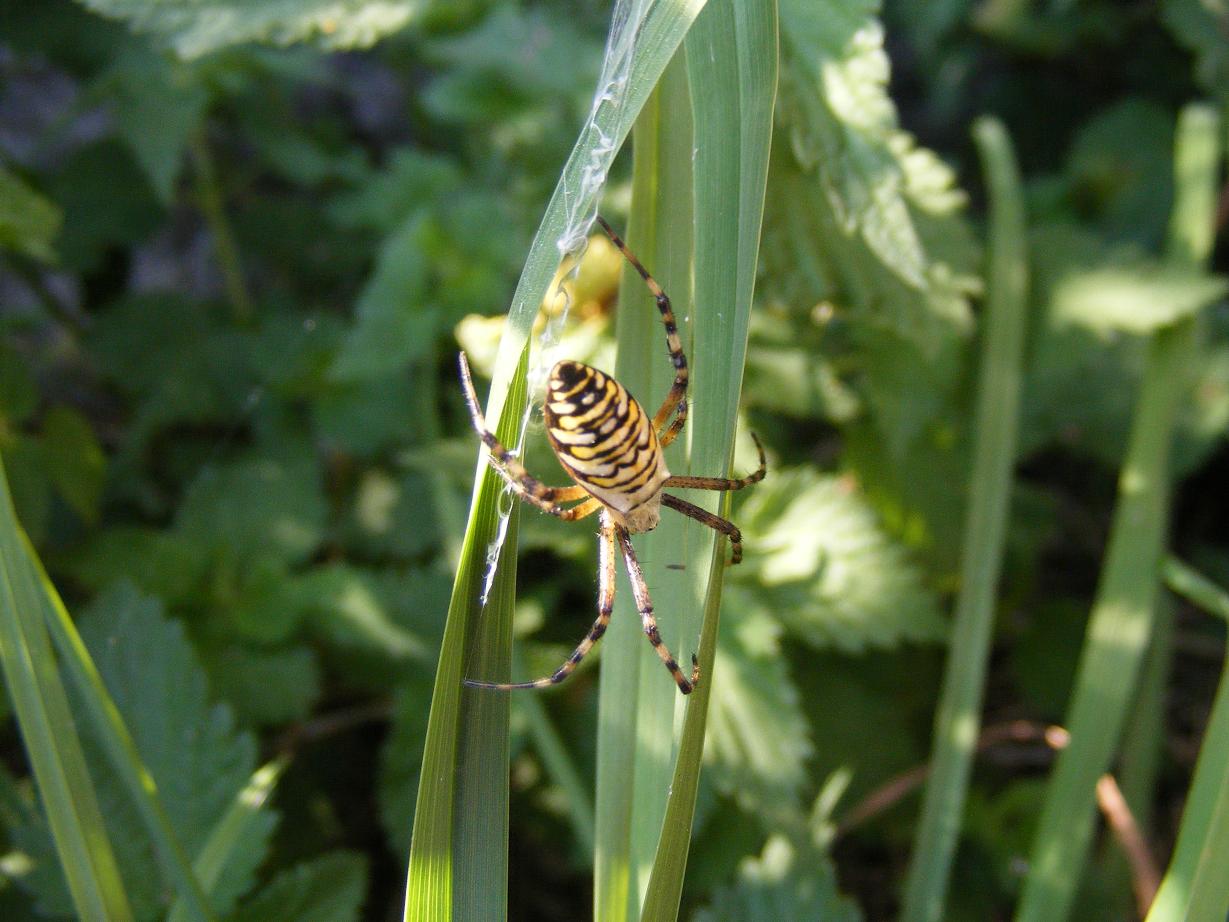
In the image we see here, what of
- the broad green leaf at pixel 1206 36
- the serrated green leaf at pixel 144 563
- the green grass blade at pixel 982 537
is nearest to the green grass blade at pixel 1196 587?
the green grass blade at pixel 982 537

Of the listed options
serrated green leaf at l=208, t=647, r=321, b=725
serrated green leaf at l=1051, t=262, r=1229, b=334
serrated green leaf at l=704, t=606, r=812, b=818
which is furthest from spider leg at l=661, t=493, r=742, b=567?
serrated green leaf at l=1051, t=262, r=1229, b=334

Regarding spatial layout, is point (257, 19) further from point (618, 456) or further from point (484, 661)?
point (484, 661)

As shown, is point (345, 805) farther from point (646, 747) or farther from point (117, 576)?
point (646, 747)

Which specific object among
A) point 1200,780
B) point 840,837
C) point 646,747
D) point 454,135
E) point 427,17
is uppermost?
point 427,17

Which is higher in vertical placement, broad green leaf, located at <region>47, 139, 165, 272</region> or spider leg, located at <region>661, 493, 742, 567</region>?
broad green leaf, located at <region>47, 139, 165, 272</region>

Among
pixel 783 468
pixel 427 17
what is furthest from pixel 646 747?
pixel 427 17

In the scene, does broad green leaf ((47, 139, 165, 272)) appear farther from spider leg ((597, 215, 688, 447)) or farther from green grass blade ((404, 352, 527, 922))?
green grass blade ((404, 352, 527, 922))

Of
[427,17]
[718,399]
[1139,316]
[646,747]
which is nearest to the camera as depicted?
[718,399]

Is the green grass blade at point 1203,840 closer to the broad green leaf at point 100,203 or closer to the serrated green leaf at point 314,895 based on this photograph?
the serrated green leaf at point 314,895
